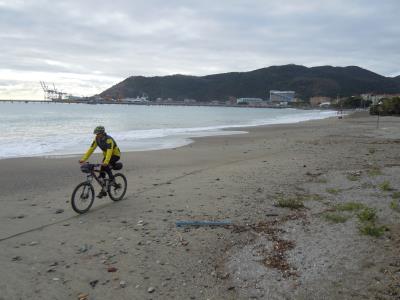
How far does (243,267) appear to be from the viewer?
4773 mm

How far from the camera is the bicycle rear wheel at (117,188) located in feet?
26.7

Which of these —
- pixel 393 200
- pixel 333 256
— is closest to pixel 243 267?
pixel 333 256

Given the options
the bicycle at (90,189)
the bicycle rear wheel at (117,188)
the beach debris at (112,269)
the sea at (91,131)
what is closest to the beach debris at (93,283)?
the beach debris at (112,269)

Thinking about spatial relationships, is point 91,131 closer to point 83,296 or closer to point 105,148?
point 105,148

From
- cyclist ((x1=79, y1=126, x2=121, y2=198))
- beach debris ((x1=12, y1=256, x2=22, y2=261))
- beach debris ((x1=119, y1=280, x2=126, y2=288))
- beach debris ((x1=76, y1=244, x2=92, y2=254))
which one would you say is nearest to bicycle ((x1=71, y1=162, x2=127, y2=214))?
cyclist ((x1=79, y1=126, x2=121, y2=198))

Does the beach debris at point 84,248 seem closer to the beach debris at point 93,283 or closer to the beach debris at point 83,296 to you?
the beach debris at point 93,283

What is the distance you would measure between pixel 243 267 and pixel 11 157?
526 inches

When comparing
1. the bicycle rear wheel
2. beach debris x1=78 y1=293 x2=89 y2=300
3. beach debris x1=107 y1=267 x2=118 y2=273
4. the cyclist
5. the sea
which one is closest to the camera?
beach debris x1=78 y1=293 x2=89 y2=300

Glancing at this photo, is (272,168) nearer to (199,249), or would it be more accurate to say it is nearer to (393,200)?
(393,200)

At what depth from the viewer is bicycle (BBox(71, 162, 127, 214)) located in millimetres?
7301

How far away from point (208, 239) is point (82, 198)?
2917mm

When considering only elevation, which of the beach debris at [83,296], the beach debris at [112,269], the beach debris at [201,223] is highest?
the beach debris at [201,223]

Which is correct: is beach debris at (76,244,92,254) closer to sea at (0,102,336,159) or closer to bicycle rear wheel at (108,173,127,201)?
bicycle rear wheel at (108,173,127,201)

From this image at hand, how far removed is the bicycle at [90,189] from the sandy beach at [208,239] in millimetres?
201
